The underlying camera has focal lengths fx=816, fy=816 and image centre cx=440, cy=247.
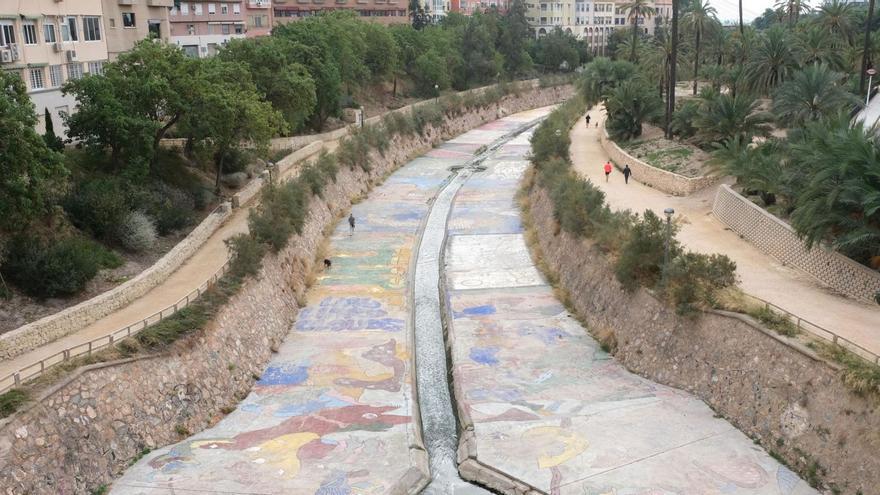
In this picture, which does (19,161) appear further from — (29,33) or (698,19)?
(698,19)

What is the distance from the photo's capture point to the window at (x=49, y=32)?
46.0 m

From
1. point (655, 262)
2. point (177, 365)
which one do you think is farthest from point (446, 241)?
point (177, 365)

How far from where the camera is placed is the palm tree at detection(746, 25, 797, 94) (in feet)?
176

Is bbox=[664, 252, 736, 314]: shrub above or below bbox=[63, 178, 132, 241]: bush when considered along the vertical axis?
below

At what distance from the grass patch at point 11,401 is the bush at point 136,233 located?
52.4 feet

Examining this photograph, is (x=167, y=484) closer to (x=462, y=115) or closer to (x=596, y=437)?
(x=596, y=437)

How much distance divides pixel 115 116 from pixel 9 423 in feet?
69.4

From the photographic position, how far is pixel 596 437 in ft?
88.3

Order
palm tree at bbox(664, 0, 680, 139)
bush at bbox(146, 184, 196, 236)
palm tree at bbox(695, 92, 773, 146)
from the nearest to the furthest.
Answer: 1. bush at bbox(146, 184, 196, 236)
2. palm tree at bbox(695, 92, 773, 146)
3. palm tree at bbox(664, 0, 680, 139)

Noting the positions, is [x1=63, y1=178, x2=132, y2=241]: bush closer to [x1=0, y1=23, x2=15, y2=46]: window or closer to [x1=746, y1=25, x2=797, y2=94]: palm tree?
[x1=0, y1=23, x2=15, y2=46]: window

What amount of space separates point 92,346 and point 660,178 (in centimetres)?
3542

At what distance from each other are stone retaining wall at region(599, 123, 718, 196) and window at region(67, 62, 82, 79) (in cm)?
3575

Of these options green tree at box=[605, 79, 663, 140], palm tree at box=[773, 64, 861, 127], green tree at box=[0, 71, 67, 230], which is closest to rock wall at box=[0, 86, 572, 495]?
green tree at box=[0, 71, 67, 230]

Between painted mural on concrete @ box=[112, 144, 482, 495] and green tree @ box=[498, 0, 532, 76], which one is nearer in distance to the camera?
painted mural on concrete @ box=[112, 144, 482, 495]
